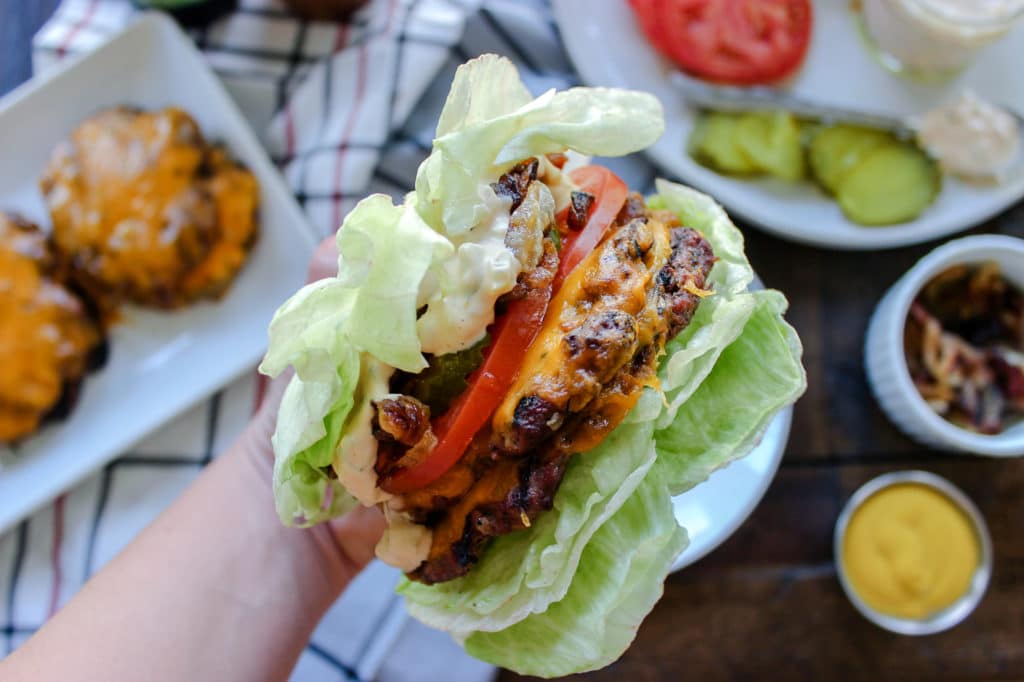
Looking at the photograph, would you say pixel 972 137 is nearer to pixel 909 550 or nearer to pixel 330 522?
pixel 909 550

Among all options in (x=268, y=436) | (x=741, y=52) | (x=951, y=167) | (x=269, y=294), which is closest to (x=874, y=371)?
(x=951, y=167)

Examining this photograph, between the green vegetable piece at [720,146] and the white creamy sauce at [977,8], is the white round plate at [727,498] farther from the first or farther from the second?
the white creamy sauce at [977,8]

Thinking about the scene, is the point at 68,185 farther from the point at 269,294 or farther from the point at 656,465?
the point at 656,465

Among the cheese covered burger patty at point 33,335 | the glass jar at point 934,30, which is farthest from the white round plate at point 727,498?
the cheese covered burger patty at point 33,335

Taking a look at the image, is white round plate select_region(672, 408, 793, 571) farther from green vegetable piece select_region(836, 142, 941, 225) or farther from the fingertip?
the fingertip

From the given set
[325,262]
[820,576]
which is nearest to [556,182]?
[325,262]
